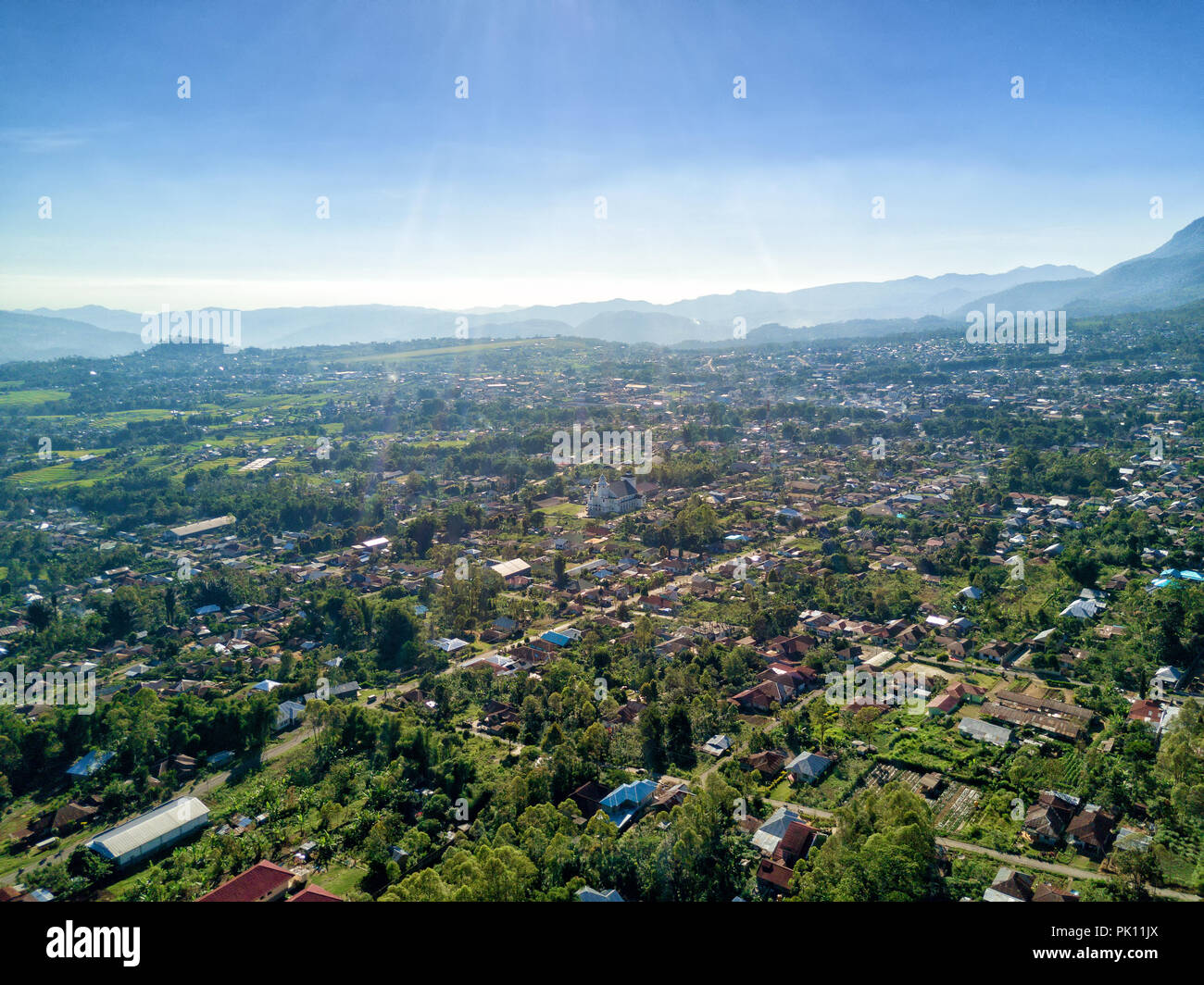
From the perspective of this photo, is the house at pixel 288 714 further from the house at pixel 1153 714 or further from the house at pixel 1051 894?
the house at pixel 1153 714

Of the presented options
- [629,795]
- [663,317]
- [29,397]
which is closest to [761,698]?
[629,795]

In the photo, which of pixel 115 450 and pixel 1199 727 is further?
pixel 115 450

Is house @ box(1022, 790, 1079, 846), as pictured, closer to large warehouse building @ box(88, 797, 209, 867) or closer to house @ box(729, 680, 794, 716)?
house @ box(729, 680, 794, 716)

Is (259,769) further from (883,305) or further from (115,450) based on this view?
(883,305)

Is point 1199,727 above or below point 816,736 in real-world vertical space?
above

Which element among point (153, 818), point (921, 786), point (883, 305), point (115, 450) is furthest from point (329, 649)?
point (883, 305)
